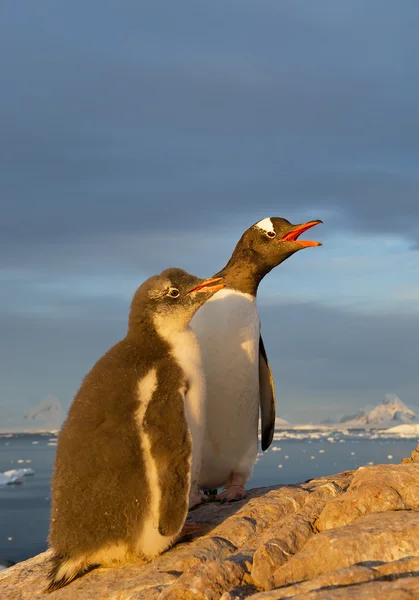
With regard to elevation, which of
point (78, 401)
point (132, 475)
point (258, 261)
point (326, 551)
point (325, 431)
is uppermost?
point (258, 261)

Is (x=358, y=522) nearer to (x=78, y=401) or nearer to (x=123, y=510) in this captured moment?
(x=123, y=510)

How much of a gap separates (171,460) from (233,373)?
1.47 meters

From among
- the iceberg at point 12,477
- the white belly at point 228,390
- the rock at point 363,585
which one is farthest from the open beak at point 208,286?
the iceberg at point 12,477

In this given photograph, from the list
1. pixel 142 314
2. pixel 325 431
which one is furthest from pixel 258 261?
pixel 325 431

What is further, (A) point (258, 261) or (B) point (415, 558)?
(A) point (258, 261)

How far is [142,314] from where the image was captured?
461cm

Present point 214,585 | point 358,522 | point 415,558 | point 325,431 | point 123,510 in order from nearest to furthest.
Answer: point 415,558
point 214,585
point 358,522
point 123,510
point 325,431

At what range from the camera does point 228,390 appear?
18.3ft

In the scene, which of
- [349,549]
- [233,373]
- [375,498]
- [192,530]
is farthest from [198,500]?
[349,549]

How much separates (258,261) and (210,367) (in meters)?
1.01

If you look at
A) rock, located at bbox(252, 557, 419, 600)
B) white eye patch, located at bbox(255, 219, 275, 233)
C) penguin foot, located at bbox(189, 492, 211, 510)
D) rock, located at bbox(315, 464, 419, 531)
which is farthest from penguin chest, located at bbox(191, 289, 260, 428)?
rock, located at bbox(252, 557, 419, 600)

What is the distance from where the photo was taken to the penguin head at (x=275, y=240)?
614 centimetres

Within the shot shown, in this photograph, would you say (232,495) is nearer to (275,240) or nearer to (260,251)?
(260,251)

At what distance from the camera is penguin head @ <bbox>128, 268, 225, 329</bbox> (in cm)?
456
